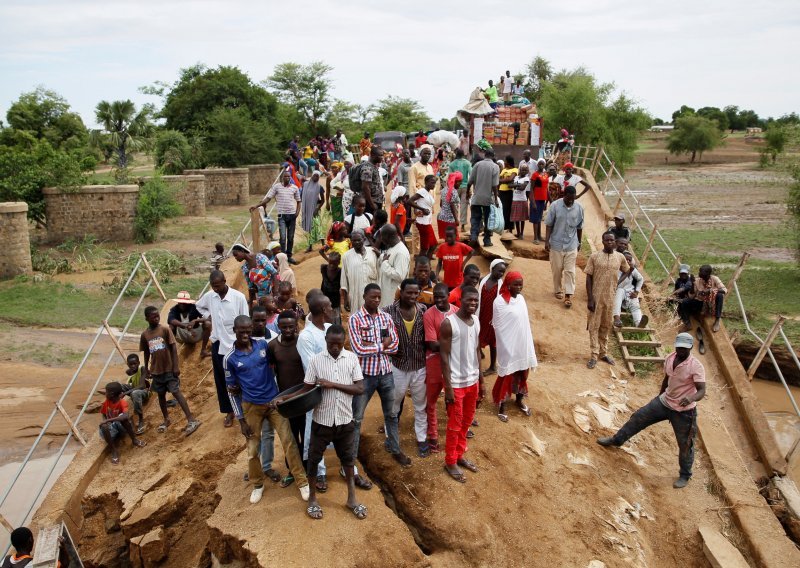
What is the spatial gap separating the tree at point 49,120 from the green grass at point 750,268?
106 ft

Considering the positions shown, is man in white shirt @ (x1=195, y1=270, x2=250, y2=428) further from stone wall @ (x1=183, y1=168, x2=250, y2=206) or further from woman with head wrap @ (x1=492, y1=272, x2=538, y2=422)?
stone wall @ (x1=183, y1=168, x2=250, y2=206)

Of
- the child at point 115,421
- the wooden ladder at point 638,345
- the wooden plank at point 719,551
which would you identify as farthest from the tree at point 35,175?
the wooden plank at point 719,551

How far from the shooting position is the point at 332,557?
4648 millimetres

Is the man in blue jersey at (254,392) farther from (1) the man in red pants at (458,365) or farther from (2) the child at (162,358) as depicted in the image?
(2) the child at (162,358)

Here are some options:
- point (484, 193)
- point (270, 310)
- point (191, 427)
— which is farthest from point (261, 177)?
point (270, 310)

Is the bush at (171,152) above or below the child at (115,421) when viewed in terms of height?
above

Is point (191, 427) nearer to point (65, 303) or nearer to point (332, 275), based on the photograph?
point (332, 275)

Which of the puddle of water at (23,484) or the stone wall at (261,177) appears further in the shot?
the stone wall at (261,177)

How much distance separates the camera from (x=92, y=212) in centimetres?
2352

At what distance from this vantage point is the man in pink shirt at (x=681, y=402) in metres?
6.05

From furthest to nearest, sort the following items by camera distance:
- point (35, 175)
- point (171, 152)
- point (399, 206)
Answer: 1. point (171, 152)
2. point (35, 175)
3. point (399, 206)

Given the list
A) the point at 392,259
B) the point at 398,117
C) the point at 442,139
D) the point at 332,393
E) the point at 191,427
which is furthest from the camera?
the point at 398,117

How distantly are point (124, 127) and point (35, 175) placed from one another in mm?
10030

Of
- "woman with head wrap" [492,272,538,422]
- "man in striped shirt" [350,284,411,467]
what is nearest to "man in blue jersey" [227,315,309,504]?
"man in striped shirt" [350,284,411,467]
